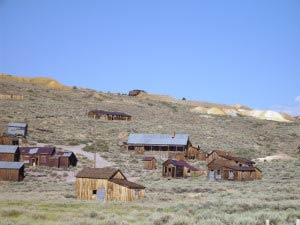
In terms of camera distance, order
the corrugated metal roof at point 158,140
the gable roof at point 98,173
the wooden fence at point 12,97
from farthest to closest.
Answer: the wooden fence at point 12,97, the corrugated metal roof at point 158,140, the gable roof at point 98,173

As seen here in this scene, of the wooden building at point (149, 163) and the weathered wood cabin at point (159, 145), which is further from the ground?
the weathered wood cabin at point (159, 145)

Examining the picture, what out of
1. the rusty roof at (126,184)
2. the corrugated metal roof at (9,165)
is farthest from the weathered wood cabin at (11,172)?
the rusty roof at (126,184)

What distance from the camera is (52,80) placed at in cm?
15175

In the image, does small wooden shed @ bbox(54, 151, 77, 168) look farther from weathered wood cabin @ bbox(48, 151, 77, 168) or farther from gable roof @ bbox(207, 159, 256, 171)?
gable roof @ bbox(207, 159, 256, 171)

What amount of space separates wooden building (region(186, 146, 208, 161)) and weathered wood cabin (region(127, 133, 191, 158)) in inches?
28.5

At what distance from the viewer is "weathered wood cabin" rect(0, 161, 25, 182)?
5097 cm

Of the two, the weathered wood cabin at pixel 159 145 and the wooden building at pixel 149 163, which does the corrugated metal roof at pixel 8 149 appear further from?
the weathered wood cabin at pixel 159 145

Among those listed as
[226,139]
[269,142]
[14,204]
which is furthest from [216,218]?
[269,142]

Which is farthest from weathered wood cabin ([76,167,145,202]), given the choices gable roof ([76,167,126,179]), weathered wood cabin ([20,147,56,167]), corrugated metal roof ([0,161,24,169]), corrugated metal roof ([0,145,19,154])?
weathered wood cabin ([20,147,56,167])

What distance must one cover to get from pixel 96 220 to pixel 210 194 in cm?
1865

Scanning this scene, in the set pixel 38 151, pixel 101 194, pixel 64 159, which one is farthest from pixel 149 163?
pixel 101 194

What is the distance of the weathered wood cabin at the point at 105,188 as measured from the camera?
3847 centimetres

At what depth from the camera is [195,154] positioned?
75.1 m

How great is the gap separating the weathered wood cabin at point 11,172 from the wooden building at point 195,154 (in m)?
30.2
